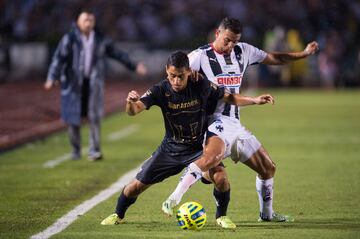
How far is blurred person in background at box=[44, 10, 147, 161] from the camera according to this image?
1600cm

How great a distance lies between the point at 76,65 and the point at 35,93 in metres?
18.4

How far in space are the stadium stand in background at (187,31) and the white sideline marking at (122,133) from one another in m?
15.5

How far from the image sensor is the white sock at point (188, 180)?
29.6ft

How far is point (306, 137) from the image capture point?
19.7 meters

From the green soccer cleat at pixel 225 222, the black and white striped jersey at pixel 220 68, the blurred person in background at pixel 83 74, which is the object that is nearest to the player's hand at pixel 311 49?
the black and white striped jersey at pixel 220 68

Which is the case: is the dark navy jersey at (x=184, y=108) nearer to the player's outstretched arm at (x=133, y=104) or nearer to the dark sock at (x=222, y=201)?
the player's outstretched arm at (x=133, y=104)

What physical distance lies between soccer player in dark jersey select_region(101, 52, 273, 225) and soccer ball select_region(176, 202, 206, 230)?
0.40 m

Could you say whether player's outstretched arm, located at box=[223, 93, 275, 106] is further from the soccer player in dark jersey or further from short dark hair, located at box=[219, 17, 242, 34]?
short dark hair, located at box=[219, 17, 242, 34]

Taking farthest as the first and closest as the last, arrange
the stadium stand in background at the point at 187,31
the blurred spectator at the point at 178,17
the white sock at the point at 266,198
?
the blurred spectator at the point at 178,17, the stadium stand in background at the point at 187,31, the white sock at the point at 266,198

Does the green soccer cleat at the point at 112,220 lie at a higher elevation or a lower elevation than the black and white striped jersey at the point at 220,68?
lower

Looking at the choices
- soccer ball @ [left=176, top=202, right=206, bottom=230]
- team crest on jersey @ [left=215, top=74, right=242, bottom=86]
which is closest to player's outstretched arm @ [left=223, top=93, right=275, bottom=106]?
team crest on jersey @ [left=215, top=74, right=242, bottom=86]

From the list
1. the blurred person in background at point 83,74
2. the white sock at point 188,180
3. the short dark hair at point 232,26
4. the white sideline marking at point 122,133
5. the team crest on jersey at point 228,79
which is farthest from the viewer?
the white sideline marking at point 122,133

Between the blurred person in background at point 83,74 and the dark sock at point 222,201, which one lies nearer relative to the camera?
the dark sock at point 222,201

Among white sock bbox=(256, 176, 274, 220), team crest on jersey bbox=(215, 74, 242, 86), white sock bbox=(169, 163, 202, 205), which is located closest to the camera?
white sock bbox=(169, 163, 202, 205)
